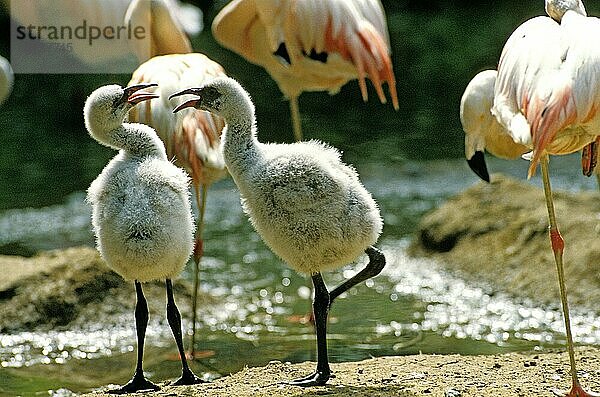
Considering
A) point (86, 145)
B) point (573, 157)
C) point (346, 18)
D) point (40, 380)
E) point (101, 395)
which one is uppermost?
point (346, 18)

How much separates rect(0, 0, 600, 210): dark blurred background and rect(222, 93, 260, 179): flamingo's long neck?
16.0ft

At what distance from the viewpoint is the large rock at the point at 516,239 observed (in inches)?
257

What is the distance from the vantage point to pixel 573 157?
35.0 feet

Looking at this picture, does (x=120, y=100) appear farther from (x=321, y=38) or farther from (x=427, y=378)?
(x=321, y=38)

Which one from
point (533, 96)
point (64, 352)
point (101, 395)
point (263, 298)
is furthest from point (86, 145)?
point (533, 96)

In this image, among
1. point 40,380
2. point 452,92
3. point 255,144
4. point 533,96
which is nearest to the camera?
point 533,96

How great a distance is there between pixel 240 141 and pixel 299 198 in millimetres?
380

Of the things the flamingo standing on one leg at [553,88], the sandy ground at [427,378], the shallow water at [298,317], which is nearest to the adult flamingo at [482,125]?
the shallow water at [298,317]

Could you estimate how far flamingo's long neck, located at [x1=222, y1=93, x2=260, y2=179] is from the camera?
4238 millimetres

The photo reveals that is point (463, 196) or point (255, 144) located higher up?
point (255, 144)

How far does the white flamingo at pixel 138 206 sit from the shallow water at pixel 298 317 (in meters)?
1.15

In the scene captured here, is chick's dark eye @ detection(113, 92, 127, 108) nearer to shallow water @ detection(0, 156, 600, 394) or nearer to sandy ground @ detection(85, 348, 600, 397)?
sandy ground @ detection(85, 348, 600, 397)

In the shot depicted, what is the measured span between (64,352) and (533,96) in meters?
3.09

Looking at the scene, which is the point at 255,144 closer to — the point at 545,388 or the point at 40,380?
the point at 545,388
